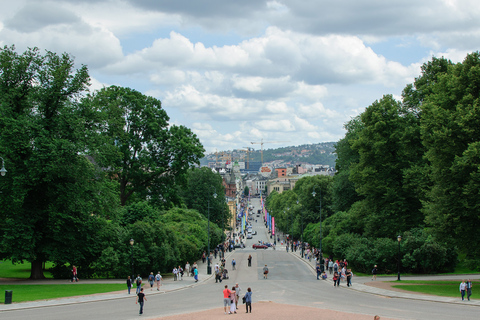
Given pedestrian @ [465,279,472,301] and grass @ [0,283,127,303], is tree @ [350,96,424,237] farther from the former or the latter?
grass @ [0,283,127,303]

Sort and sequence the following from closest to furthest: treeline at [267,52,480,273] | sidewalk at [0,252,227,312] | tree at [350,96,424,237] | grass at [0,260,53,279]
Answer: sidewalk at [0,252,227,312] < treeline at [267,52,480,273] < grass at [0,260,53,279] < tree at [350,96,424,237]

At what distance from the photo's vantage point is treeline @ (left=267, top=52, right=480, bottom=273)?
35844 millimetres

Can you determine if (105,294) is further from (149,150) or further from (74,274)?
(149,150)

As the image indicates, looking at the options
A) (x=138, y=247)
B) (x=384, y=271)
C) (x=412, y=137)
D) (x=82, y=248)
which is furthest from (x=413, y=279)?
(x=82, y=248)

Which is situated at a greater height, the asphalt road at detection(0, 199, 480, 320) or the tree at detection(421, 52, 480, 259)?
the tree at detection(421, 52, 480, 259)

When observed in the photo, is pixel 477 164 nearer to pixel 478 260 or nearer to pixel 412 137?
pixel 478 260

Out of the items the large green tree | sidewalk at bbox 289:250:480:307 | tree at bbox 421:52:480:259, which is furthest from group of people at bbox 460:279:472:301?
the large green tree

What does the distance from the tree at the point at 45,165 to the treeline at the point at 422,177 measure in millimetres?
24817

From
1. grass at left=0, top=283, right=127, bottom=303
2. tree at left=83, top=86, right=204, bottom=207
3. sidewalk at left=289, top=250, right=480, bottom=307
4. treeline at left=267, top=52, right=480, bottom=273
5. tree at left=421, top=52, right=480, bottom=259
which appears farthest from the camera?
tree at left=83, top=86, right=204, bottom=207

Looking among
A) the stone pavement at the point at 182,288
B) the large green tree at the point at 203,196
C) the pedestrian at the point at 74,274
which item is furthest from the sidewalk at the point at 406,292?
the large green tree at the point at 203,196

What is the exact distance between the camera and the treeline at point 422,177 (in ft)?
118

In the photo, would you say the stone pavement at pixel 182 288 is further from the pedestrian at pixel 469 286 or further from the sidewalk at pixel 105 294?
the pedestrian at pixel 469 286

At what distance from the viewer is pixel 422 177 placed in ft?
151

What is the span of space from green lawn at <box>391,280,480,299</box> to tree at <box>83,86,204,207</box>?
82.9ft
